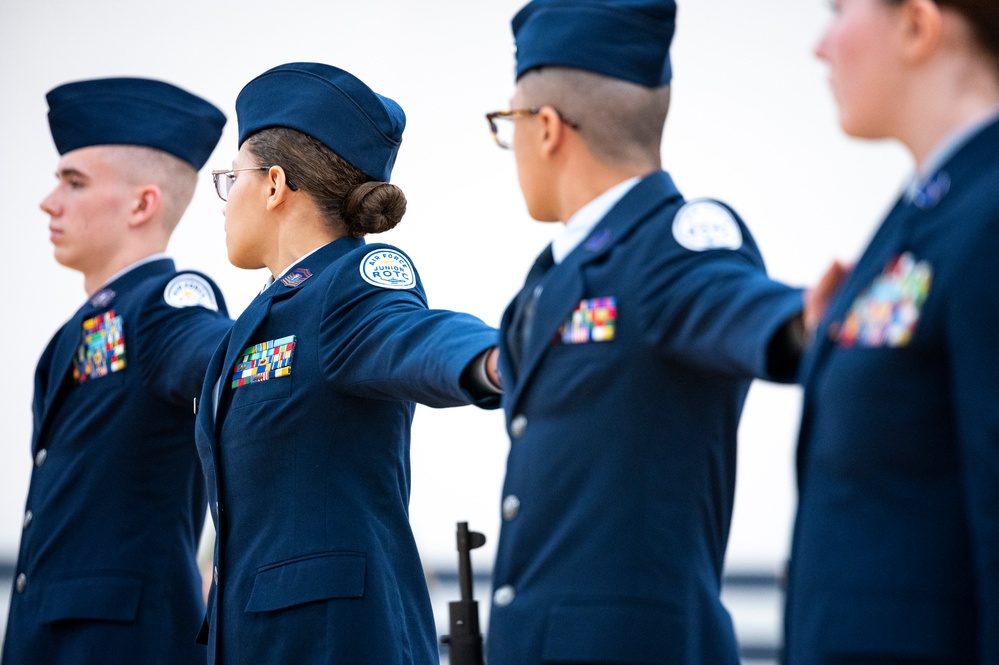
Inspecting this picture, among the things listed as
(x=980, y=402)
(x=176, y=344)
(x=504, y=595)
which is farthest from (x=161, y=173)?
(x=980, y=402)

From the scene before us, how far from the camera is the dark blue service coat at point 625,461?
1.84m

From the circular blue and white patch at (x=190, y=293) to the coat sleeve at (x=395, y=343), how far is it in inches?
28.8

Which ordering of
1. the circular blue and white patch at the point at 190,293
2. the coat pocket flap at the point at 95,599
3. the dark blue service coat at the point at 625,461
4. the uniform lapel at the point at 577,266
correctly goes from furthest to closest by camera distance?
the circular blue and white patch at the point at 190,293 < the coat pocket flap at the point at 95,599 < the uniform lapel at the point at 577,266 < the dark blue service coat at the point at 625,461

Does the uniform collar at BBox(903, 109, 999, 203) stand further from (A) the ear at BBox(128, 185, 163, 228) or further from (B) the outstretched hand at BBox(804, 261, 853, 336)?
(A) the ear at BBox(128, 185, 163, 228)

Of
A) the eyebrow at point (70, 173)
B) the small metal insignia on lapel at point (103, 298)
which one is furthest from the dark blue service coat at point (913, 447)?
the eyebrow at point (70, 173)

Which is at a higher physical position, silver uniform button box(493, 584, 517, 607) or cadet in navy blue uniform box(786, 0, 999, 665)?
cadet in navy blue uniform box(786, 0, 999, 665)

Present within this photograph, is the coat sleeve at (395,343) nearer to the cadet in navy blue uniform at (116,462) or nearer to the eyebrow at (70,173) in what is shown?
the cadet in navy blue uniform at (116,462)

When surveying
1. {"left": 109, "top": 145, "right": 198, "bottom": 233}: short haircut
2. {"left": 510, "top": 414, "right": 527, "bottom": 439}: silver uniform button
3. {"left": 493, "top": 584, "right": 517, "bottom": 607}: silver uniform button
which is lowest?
{"left": 493, "top": 584, "right": 517, "bottom": 607}: silver uniform button

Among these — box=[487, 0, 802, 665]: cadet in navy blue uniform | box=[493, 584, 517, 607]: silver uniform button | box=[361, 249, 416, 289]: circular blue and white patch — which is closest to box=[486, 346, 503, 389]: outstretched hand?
box=[487, 0, 802, 665]: cadet in navy blue uniform

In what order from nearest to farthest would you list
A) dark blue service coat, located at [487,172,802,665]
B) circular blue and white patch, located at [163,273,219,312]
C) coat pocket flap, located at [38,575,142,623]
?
dark blue service coat, located at [487,172,802,665] → coat pocket flap, located at [38,575,142,623] → circular blue and white patch, located at [163,273,219,312]

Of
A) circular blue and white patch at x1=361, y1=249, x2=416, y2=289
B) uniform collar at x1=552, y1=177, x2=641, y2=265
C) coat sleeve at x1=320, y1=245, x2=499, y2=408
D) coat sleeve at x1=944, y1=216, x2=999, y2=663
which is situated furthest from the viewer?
circular blue and white patch at x1=361, y1=249, x2=416, y2=289

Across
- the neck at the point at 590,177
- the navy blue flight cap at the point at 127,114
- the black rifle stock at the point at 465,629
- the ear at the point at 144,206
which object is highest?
the navy blue flight cap at the point at 127,114

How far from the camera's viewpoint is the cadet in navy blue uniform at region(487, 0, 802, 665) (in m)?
1.84

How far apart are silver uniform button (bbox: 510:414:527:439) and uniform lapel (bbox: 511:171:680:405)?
3 centimetres
